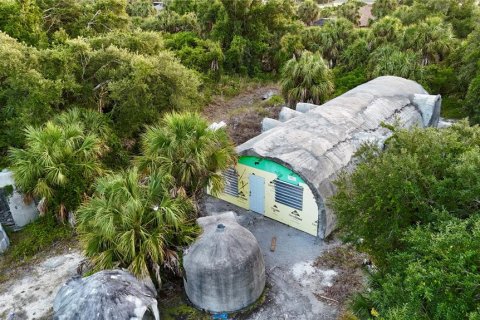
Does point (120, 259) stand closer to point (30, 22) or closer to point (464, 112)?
point (30, 22)

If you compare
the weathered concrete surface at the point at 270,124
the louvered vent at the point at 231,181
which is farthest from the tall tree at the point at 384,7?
the louvered vent at the point at 231,181

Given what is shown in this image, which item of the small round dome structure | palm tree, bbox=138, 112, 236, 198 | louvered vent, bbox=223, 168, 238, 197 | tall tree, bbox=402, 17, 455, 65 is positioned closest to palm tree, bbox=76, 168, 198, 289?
the small round dome structure

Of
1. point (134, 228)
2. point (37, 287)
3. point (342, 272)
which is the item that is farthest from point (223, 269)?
point (37, 287)

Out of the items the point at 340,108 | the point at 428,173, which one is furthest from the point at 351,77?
→ the point at 428,173

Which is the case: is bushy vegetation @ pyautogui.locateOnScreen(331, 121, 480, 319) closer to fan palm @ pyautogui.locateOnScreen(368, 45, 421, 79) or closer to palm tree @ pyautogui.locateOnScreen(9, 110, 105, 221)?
palm tree @ pyautogui.locateOnScreen(9, 110, 105, 221)

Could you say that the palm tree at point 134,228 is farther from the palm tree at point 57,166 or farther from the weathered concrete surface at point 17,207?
the weathered concrete surface at point 17,207

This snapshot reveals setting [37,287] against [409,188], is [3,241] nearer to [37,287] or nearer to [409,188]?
[37,287]
